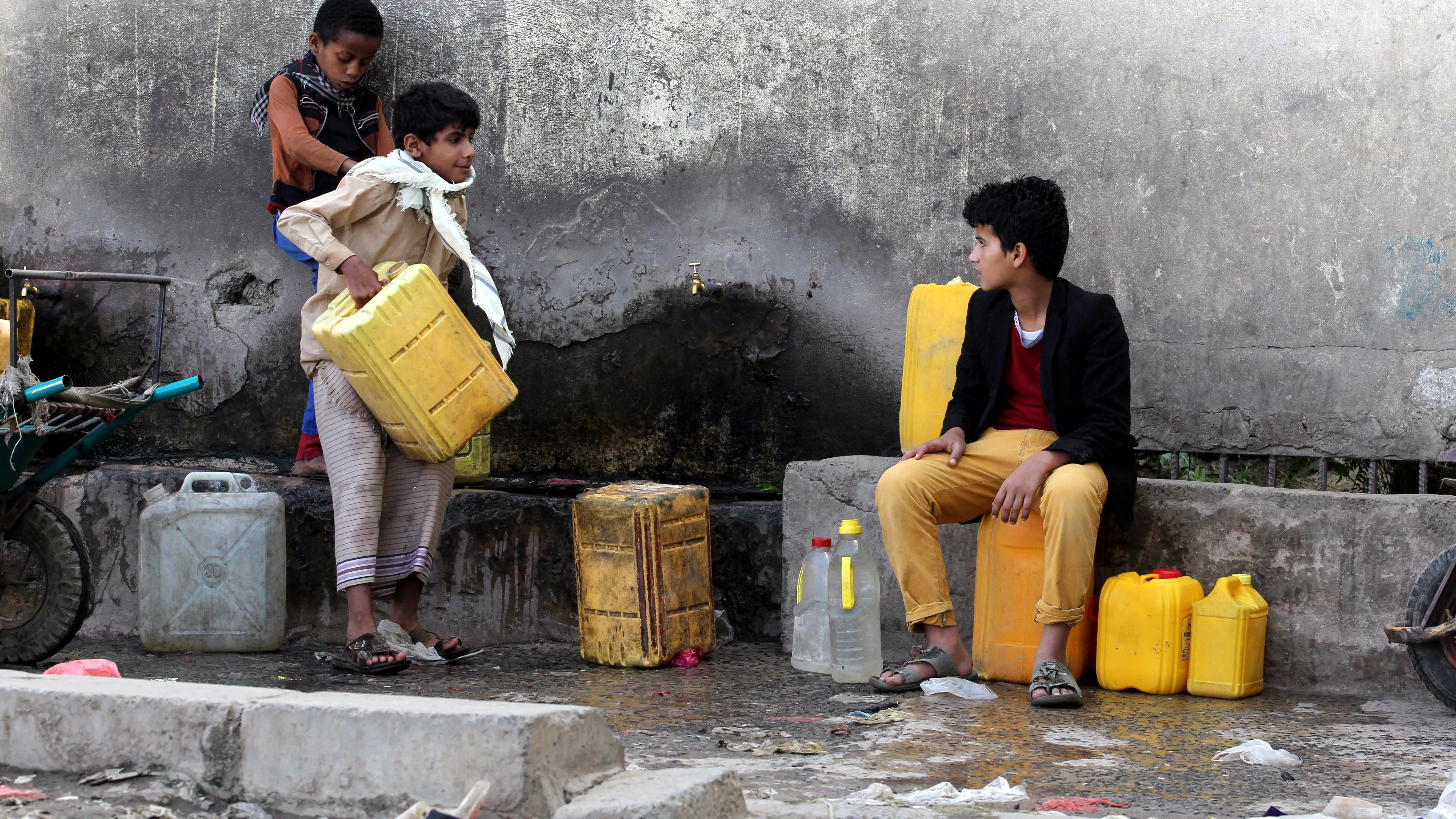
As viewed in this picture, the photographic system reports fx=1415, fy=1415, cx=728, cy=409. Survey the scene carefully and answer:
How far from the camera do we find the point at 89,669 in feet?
12.6

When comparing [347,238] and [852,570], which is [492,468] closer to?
[347,238]

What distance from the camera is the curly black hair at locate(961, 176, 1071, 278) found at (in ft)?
14.3

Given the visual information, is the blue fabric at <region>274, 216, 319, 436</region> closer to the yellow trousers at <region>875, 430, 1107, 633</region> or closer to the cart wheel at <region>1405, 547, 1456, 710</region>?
the yellow trousers at <region>875, 430, 1107, 633</region>

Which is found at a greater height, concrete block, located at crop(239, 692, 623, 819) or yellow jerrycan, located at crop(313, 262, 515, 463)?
yellow jerrycan, located at crop(313, 262, 515, 463)

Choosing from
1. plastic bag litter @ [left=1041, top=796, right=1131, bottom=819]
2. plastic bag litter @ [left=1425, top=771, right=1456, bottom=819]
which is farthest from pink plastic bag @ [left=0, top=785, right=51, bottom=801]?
plastic bag litter @ [left=1425, top=771, right=1456, bottom=819]

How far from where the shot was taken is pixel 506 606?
5371 mm

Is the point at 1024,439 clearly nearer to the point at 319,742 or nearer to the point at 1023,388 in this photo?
the point at 1023,388

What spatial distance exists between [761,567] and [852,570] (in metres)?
0.78

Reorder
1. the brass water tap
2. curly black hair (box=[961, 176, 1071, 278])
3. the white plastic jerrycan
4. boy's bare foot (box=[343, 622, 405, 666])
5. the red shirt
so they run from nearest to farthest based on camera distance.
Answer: curly black hair (box=[961, 176, 1071, 278]), the red shirt, boy's bare foot (box=[343, 622, 405, 666]), the white plastic jerrycan, the brass water tap

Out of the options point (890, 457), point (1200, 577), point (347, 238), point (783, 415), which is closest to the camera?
point (1200, 577)

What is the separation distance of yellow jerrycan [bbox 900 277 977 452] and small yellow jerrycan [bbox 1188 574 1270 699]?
1059mm

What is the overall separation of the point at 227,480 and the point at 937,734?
9.57 feet

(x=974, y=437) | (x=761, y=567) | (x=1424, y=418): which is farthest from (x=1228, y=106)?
(x=761, y=567)

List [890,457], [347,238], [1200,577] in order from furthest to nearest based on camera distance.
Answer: [890,457] < [347,238] < [1200,577]
